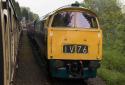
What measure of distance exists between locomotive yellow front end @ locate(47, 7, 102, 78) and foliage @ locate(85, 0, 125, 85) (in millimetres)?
2275

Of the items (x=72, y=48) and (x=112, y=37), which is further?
(x=112, y=37)

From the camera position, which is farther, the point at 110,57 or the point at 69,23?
the point at 110,57

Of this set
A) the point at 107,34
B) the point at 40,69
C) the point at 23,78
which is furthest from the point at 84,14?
the point at 107,34

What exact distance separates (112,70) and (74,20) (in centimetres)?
704

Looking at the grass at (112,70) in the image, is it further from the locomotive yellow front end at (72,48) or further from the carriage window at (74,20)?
the carriage window at (74,20)

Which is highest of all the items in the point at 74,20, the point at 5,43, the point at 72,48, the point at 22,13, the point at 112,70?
the point at 22,13

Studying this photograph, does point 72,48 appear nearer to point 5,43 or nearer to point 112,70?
point 5,43

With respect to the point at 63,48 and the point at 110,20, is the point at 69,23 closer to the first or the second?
the point at 63,48

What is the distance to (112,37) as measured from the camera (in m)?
39.4

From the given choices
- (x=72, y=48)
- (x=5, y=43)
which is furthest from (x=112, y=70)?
(x=5, y=43)

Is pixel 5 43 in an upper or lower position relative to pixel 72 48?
upper

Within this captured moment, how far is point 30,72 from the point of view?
14727mm

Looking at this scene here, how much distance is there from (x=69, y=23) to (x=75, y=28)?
0.31 meters

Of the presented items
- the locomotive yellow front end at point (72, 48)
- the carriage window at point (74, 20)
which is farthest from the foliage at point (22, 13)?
the locomotive yellow front end at point (72, 48)
